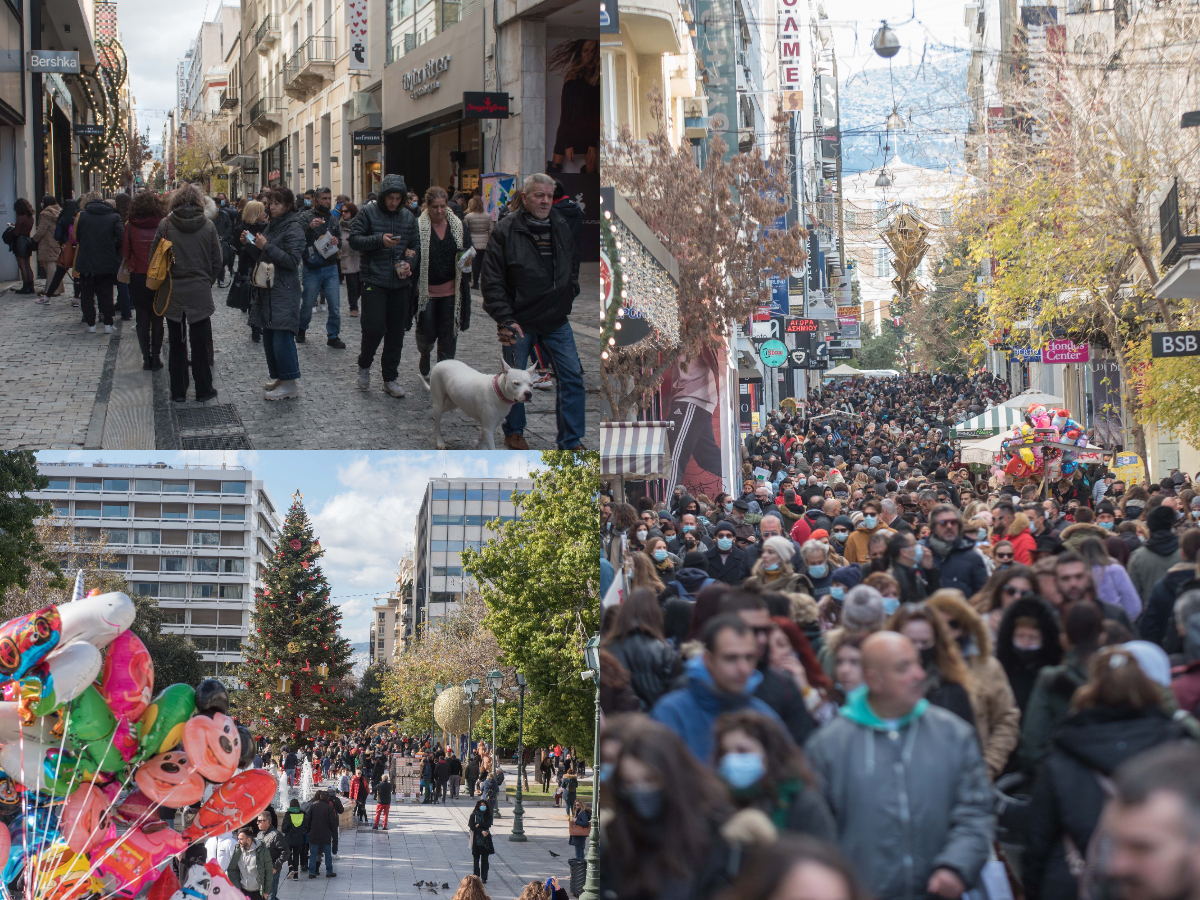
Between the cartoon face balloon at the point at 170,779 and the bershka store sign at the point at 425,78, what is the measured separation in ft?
11.8

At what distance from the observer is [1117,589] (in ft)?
7.95

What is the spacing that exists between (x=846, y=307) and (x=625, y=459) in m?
2.99

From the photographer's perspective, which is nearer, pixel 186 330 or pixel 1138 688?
pixel 1138 688

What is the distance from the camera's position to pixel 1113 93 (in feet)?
12.5

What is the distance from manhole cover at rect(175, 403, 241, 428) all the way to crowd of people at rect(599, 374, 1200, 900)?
2.55m

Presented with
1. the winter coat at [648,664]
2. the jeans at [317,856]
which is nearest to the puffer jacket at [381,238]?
the winter coat at [648,664]

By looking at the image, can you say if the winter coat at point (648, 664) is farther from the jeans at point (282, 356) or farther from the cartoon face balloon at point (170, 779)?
the cartoon face balloon at point (170, 779)

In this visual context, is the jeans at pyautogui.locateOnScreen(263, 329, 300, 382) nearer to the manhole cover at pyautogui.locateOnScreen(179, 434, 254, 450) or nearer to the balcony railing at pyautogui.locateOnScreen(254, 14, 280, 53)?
the manhole cover at pyautogui.locateOnScreen(179, 434, 254, 450)

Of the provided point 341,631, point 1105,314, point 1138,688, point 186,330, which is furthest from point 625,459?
point 341,631

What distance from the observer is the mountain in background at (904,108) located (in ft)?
11.8

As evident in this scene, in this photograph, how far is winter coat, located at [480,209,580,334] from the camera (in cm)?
420

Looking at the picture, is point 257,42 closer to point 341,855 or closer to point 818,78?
point 818,78

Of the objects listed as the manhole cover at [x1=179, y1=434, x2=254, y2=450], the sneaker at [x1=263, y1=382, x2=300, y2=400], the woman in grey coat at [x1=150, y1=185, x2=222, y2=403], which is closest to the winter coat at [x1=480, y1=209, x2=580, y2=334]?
the sneaker at [x1=263, y1=382, x2=300, y2=400]

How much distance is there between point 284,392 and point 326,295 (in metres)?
0.67
